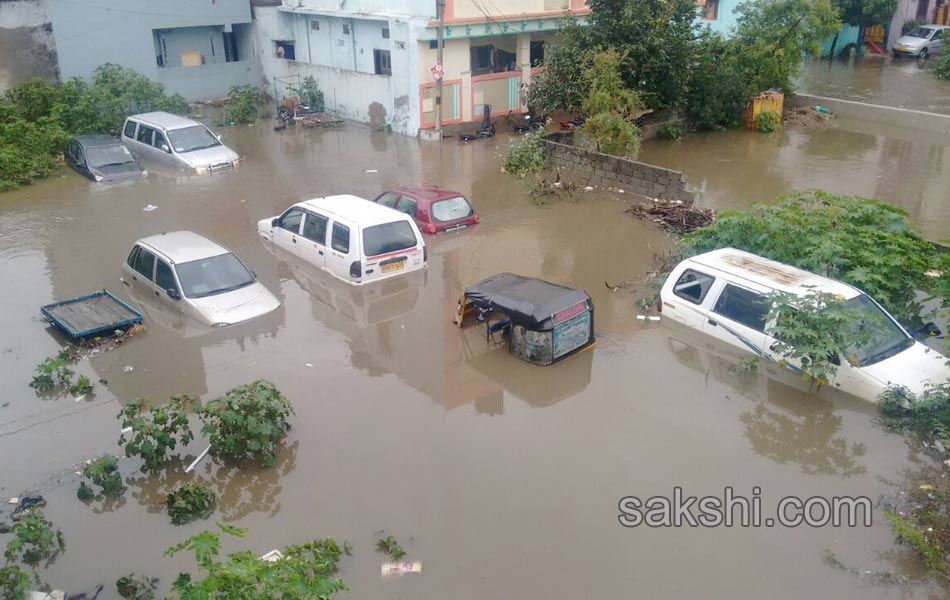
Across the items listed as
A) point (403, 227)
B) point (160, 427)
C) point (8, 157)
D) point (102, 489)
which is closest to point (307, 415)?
point (160, 427)

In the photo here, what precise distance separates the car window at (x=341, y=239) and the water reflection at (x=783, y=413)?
543 cm

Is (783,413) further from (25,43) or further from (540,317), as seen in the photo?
(25,43)

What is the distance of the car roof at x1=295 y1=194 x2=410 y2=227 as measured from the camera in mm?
13125

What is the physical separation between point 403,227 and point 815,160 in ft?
44.2

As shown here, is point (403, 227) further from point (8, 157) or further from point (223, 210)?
point (8, 157)

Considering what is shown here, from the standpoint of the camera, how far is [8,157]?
19562mm

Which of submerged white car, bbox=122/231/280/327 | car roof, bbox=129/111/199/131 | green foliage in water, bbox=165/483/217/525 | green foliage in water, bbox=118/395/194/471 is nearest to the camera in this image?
green foliage in water, bbox=165/483/217/525

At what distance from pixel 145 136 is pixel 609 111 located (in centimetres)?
1250

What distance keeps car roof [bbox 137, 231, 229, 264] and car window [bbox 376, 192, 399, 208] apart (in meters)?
3.81

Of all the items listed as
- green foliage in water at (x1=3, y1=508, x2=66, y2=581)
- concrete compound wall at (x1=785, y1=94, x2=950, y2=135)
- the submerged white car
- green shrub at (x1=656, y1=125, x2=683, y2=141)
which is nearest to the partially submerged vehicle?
the submerged white car

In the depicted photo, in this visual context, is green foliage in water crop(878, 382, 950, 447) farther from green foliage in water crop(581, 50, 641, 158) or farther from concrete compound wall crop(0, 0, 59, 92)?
concrete compound wall crop(0, 0, 59, 92)

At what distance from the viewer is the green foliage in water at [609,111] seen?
732 inches

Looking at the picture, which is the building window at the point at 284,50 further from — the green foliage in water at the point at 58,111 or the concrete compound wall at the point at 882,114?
the concrete compound wall at the point at 882,114

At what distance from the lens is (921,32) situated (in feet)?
127
